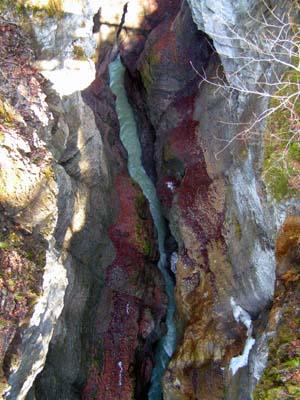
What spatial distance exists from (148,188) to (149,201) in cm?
90

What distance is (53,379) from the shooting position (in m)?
15.2

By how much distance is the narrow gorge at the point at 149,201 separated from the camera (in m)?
10.6

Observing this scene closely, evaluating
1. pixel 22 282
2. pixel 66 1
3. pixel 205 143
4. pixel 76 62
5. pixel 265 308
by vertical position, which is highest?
pixel 205 143

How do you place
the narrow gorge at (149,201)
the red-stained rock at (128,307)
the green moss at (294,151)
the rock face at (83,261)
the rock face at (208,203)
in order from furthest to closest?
the red-stained rock at (128,307) < the rock face at (208,203) < the green moss at (294,151) < the rock face at (83,261) < the narrow gorge at (149,201)

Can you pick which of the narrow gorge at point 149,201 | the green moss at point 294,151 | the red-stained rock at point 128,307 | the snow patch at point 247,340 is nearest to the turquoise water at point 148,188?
the narrow gorge at point 149,201

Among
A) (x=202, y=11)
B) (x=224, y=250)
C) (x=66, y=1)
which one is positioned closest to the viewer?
(x=66, y=1)

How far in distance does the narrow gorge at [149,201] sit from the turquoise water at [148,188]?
0.28 feet

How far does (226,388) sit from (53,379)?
249 inches

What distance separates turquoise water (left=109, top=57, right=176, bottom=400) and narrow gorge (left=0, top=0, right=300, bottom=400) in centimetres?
8

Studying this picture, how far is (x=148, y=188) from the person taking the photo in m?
23.5

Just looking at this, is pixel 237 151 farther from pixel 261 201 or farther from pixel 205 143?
pixel 205 143

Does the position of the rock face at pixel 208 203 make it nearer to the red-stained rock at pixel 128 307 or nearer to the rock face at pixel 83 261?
→ the red-stained rock at pixel 128 307

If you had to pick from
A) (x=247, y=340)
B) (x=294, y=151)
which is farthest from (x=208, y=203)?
(x=294, y=151)

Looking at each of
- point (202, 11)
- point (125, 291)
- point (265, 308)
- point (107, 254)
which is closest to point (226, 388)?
point (265, 308)
